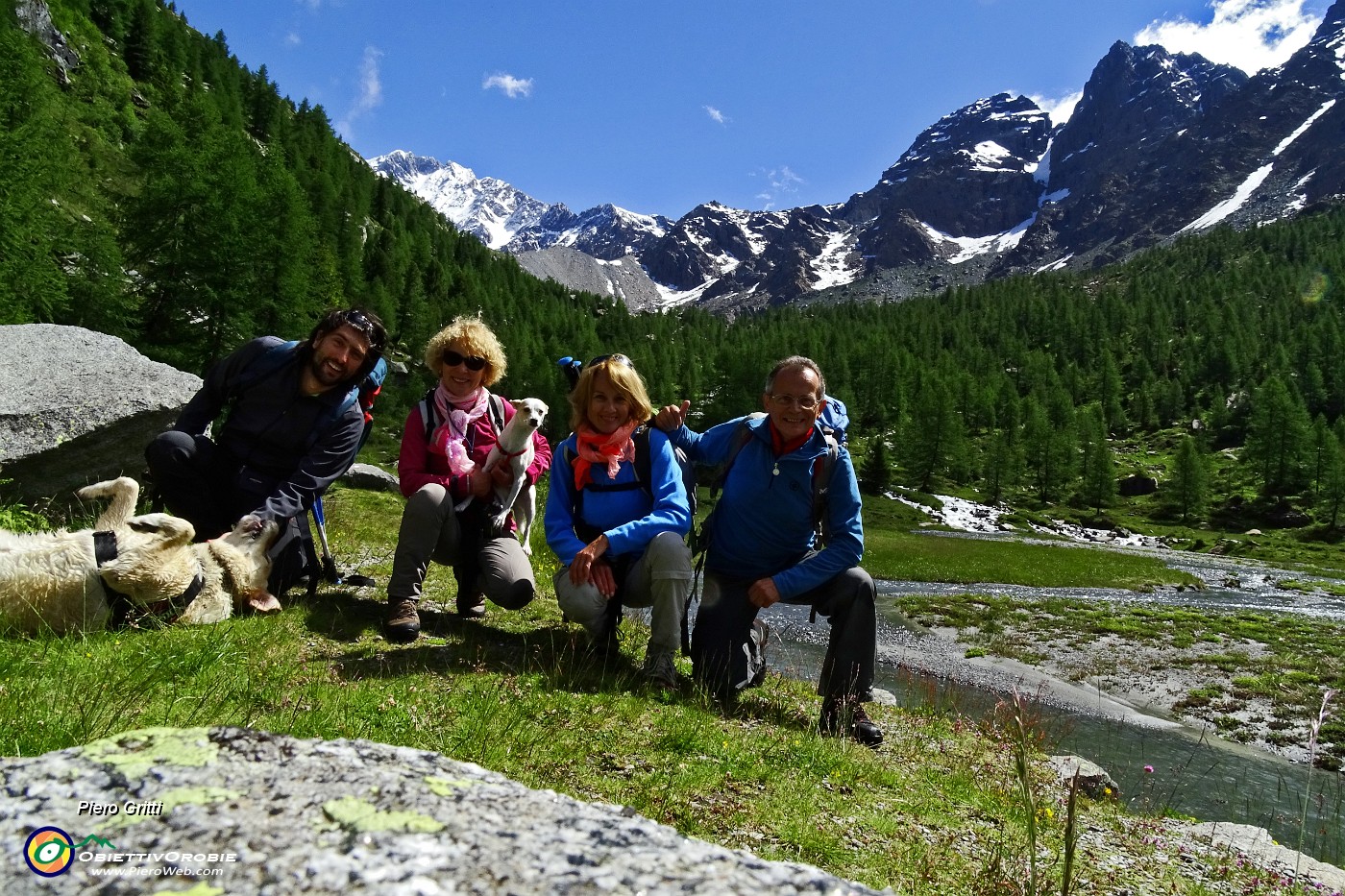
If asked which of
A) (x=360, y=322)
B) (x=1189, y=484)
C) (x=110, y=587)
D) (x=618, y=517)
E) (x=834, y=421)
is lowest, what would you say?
(x=110, y=587)

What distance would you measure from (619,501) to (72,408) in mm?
7940

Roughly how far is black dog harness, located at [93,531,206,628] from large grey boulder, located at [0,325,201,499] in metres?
5.20

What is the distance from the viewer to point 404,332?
7662 cm

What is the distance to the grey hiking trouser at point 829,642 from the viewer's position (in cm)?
545

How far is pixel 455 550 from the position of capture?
244 inches

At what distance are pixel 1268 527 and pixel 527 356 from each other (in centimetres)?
8410

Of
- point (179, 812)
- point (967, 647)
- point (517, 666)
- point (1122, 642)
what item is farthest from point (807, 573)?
point (1122, 642)

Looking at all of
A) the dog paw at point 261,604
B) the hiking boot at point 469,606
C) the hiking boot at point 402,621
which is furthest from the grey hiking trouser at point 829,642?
the dog paw at point 261,604

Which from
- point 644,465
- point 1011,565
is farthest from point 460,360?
point 1011,565

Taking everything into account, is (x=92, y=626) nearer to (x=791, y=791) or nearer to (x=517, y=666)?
(x=517, y=666)

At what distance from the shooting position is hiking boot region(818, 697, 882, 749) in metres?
5.32

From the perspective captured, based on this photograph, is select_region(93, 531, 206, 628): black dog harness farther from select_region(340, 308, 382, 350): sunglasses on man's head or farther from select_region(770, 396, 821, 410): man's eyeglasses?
select_region(770, 396, 821, 410): man's eyeglasses

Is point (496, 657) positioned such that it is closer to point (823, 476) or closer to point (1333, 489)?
point (823, 476)

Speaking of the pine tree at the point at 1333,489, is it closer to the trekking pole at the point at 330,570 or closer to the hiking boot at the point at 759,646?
the hiking boot at the point at 759,646
